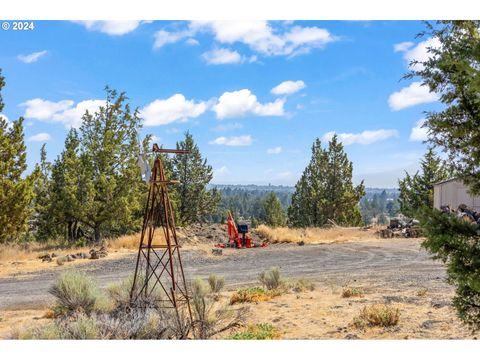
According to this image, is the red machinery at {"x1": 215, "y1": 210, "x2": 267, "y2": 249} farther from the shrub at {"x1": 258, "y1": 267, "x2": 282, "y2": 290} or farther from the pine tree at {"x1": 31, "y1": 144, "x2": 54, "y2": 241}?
the shrub at {"x1": 258, "y1": 267, "x2": 282, "y2": 290}

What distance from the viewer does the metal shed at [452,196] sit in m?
15.4

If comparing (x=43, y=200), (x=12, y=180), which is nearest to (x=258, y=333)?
(x=12, y=180)

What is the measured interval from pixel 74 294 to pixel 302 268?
5.22 m

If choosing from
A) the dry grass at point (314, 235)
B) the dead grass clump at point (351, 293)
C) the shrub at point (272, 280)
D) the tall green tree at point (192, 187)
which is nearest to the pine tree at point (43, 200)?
the tall green tree at point (192, 187)

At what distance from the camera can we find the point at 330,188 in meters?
20.7

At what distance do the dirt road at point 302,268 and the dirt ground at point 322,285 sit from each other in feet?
0.05

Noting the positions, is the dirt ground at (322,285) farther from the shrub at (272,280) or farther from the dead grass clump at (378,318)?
the shrub at (272,280)

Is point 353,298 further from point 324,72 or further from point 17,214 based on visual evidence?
point 17,214

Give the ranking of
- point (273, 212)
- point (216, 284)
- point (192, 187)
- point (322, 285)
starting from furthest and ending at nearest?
point (273, 212), point (192, 187), point (322, 285), point (216, 284)

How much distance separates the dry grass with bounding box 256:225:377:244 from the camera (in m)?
16.0

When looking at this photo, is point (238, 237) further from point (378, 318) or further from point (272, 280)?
point (378, 318)
